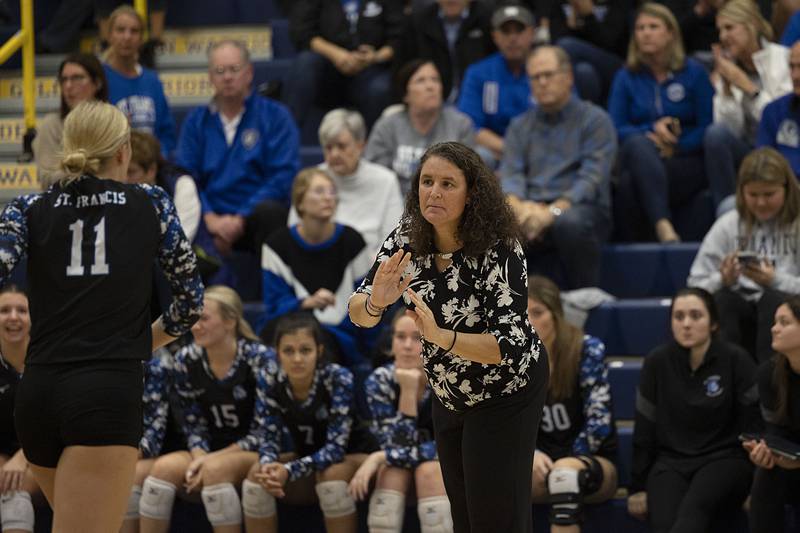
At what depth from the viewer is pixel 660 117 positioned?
671 cm

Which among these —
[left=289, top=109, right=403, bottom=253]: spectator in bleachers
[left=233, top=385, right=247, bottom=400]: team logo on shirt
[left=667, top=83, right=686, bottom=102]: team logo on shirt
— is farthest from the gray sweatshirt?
[left=233, top=385, right=247, bottom=400]: team logo on shirt

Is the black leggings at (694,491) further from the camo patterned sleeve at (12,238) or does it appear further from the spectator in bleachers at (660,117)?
the camo patterned sleeve at (12,238)

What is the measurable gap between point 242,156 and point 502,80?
155cm

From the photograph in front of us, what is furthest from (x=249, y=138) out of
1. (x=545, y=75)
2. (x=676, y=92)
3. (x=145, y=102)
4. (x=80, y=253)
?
(x=80, y=253)

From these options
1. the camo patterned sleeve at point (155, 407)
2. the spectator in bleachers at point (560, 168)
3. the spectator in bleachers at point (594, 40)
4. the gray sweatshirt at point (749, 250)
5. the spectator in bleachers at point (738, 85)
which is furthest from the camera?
the spectator in bleachers at point (594, 40)

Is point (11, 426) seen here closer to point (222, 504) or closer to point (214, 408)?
point (214, 408)

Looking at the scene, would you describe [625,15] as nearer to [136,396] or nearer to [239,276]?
[239,276]

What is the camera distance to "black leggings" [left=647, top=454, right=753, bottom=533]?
184 inches

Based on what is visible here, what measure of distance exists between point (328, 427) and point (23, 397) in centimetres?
219

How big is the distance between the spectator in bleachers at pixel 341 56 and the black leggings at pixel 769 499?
3597 millimetres

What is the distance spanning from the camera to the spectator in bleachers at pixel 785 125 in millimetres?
6074

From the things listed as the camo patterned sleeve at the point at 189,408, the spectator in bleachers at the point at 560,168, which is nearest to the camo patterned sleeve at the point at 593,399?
the spectator in bleachers at the point at 560,168

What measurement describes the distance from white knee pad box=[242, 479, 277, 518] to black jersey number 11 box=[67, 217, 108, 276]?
2095mm

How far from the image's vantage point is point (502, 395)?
326 cm
